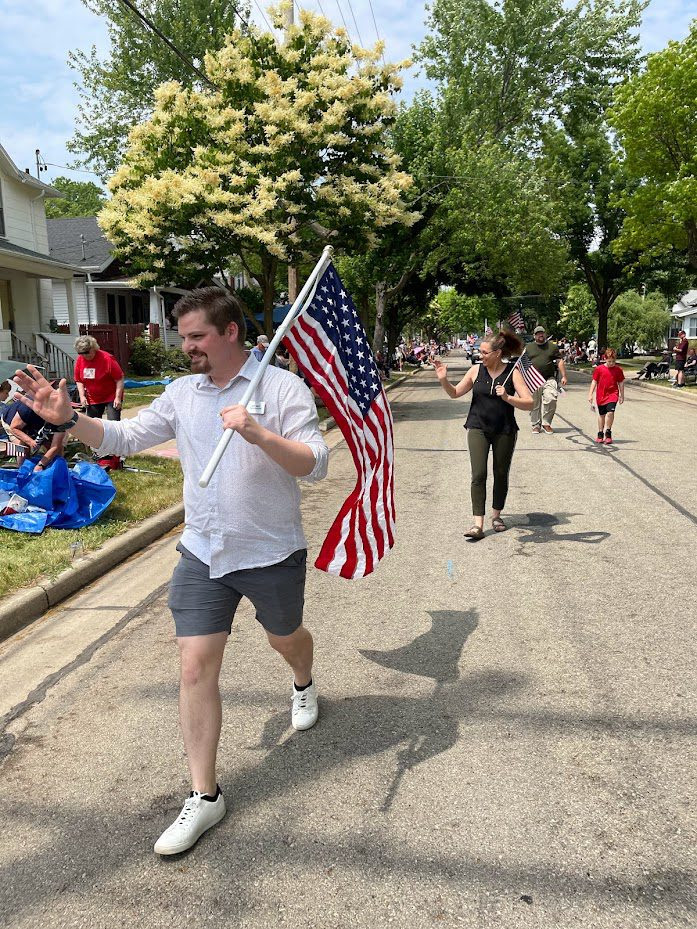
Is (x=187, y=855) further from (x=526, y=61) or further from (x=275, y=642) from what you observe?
(x=526, y=61)

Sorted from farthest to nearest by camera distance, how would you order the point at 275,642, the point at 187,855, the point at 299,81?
the point at 299,81
the point at 275,642
the point at 187,855

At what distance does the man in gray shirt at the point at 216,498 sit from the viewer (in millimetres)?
2840

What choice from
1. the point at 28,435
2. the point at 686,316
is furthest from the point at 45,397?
the point at 686,316

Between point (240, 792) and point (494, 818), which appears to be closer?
point (494, 818)

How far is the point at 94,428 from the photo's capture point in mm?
3016

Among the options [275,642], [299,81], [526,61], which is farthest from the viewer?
[526,61]

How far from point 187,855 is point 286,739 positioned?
0.86m

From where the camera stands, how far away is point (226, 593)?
2.98 meters

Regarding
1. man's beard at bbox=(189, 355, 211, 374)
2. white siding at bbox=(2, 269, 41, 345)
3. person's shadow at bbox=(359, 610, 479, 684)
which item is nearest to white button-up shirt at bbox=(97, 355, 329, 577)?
man's beard at bbox=(189, 355, 211, 374)

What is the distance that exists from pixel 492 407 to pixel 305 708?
413 cm

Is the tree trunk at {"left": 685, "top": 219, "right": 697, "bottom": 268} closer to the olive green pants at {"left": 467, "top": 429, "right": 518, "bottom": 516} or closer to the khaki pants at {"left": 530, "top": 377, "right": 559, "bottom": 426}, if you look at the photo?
the khaki pants at {"left": 530, "top": 377, "right": 559, "bottom": 426}

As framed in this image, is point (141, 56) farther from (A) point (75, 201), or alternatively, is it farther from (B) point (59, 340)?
(A) point (75, 201)

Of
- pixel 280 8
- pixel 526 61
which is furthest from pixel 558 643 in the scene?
pixel 526 61

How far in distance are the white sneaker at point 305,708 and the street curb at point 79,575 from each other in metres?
2.39
